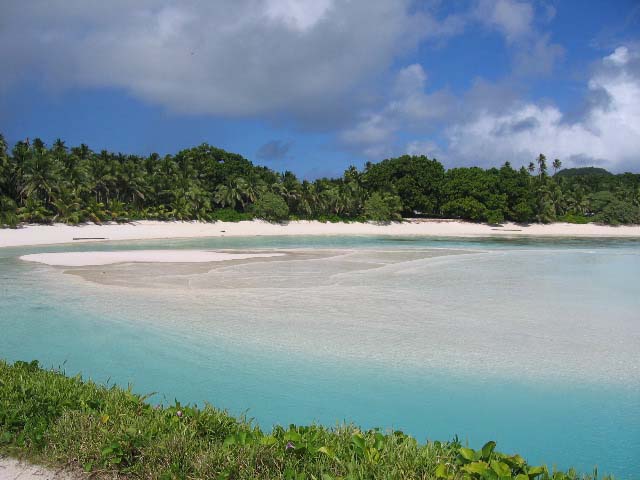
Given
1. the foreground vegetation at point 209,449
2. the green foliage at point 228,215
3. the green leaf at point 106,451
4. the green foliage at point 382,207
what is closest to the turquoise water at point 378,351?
the foreground vegetation at point 209,449

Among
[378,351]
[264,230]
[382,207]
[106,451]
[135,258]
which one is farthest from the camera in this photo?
[382,207]

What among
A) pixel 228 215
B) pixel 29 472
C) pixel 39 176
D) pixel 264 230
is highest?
pixel 39 176

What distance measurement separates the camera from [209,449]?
4332mm

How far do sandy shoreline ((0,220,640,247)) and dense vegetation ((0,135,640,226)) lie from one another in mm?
1358

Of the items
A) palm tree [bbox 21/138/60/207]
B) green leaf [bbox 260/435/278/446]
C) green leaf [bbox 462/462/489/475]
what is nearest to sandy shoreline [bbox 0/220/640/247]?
palm tree [bbox 21/138/60/207]

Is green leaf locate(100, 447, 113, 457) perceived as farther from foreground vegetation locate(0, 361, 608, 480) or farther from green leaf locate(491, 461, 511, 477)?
green leaf locate(491, 461, 511, 477)

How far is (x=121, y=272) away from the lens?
21156 millimetres

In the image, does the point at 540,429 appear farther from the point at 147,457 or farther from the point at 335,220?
the point at 335,220

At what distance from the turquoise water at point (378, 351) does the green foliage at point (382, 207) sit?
45.6 meters

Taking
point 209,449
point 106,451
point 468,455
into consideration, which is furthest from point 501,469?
point 106,451

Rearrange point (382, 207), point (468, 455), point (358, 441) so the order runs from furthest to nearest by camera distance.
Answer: point (382, 207) → point (358, 441) → point (468, 455)

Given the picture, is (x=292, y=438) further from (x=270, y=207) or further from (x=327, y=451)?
(x=270, y=207)

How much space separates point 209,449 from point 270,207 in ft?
179

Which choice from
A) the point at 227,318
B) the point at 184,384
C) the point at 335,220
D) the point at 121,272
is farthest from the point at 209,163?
the point at 184,384
